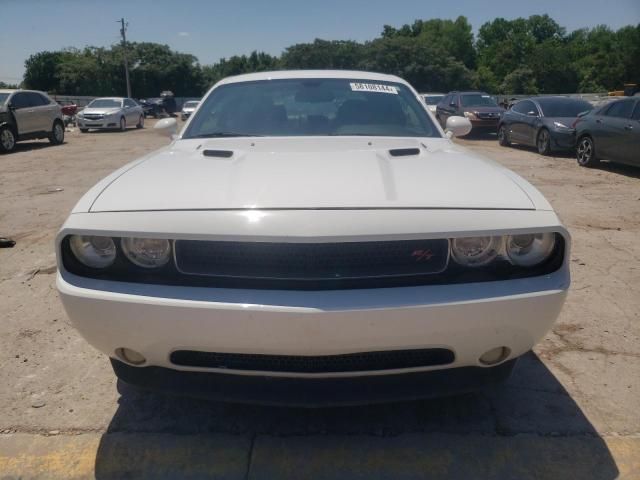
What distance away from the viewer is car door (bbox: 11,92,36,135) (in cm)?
1459

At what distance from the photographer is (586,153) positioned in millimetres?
10844

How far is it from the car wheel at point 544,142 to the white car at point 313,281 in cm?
1161

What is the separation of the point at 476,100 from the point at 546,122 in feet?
20.1

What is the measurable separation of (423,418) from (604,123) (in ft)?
31.6

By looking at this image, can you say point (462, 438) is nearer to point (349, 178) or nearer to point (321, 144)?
point (349, 178)

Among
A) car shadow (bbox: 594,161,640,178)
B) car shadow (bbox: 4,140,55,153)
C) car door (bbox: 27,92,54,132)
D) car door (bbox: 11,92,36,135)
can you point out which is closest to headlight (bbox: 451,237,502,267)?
car shadow (bbox: 594,161,640,178)

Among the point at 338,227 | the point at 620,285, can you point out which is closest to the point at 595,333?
the point at 620,285

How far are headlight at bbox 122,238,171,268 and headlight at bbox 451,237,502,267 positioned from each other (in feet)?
3.47

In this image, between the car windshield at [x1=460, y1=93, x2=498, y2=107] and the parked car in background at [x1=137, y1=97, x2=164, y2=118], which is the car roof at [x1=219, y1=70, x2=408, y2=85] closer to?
the car windshield at [x1=460, y1=93, x2=498, y2=107]

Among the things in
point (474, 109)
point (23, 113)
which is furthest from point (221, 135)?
point (474, 109)

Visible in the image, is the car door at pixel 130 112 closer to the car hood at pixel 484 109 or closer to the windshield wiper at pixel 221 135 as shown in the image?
the car hood at pixel 484 109

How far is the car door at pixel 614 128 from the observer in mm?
9703

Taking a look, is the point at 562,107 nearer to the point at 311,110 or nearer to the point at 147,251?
the point at 311,110

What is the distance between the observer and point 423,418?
2465mm
